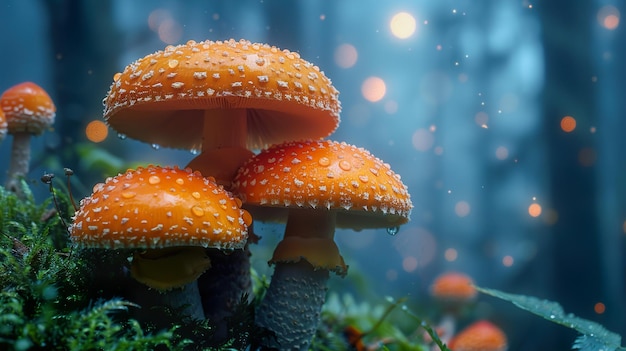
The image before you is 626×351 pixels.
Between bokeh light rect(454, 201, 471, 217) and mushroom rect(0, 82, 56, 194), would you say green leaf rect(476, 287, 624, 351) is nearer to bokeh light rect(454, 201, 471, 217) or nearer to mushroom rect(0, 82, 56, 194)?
mushroom rect(0, 82, 56, 194)

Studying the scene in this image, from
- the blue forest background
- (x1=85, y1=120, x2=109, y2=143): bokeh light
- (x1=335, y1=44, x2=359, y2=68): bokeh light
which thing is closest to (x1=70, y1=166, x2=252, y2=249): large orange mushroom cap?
the blue forest background

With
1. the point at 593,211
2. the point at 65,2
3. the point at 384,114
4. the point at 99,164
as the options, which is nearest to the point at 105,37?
the point at 65,2

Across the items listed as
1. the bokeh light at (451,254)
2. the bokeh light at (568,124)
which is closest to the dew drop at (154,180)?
the bokeh light at (568,124)

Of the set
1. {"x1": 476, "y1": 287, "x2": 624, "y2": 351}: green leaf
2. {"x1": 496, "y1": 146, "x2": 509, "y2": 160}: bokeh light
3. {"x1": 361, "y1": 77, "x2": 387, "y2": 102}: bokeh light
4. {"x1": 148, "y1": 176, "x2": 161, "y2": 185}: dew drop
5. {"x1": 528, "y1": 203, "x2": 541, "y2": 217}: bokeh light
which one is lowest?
{"x1": 528, "y1": 203, "x2": 541, "y2": 217}: bokeh light

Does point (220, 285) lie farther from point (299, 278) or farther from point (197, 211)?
point (197, 211)

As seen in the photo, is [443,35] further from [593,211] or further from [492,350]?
→ [492,350]

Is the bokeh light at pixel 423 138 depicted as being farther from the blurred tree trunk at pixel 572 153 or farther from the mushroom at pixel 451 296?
the mushroom at pixel 451 296
